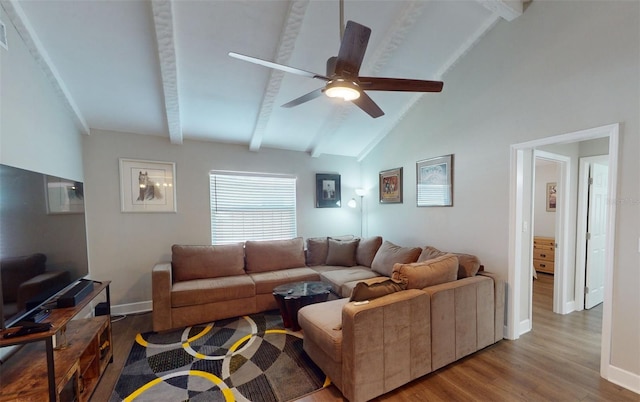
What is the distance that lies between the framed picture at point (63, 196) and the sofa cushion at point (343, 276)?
2.76 metres

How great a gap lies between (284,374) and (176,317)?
5.10ft

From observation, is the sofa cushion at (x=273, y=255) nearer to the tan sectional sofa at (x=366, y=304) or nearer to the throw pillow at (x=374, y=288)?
the tan sectional sofa at (x=366, y=304)

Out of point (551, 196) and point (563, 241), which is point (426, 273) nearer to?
point (563, 241)

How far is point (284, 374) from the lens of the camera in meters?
2.14

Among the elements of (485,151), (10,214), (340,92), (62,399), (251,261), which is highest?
(340,92)

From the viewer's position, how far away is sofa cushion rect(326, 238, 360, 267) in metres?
4.10

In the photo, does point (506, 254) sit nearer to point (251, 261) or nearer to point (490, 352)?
point (490, 352)

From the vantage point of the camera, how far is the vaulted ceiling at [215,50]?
2.09 metres

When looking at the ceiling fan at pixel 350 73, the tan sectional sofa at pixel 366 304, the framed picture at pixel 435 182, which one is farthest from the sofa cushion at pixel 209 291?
the framed picture at pixel 435 182

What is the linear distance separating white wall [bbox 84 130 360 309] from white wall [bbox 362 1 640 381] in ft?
8.54

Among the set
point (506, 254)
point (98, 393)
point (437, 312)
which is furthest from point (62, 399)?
point (506, 254)

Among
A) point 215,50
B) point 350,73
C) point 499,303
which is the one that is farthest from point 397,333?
point 215,50

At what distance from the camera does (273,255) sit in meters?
3.92

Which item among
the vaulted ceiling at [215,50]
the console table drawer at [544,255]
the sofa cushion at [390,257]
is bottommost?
the console table drawer at [544,255]
